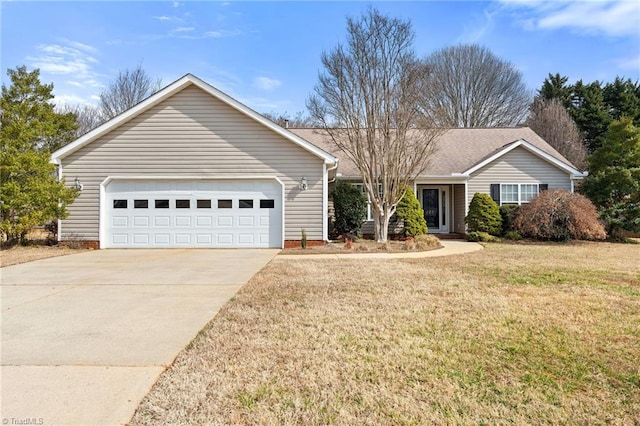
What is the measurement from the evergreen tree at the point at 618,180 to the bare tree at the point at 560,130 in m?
14.3

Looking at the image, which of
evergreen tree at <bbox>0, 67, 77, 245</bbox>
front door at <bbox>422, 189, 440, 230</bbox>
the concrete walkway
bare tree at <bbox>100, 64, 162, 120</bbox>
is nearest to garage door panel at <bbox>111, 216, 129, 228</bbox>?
evergreen tree at <bbox>0, 67, 77, 245</bbox>

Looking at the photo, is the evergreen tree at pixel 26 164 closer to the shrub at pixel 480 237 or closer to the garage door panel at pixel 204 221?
the garage door panel at pixel 204 221

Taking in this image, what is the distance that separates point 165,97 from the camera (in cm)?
1277

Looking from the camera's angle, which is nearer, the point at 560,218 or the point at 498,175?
the point at 560,218

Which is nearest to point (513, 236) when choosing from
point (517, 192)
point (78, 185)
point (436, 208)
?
point (517, 192)

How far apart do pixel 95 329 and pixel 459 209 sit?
16.0 metres

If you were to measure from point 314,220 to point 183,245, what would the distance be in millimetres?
4518

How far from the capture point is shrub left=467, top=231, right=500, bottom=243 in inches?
580

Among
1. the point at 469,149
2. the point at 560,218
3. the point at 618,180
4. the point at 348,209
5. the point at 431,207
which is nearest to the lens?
the point at 560,218

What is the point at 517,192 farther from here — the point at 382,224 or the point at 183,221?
the point at 183,221

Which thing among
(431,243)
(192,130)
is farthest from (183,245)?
(431,243)

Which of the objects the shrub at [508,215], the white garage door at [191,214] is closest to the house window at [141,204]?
the white garage door at [191,214]

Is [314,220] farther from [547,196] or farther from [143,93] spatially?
[143,93]

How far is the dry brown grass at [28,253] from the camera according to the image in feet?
32.3
